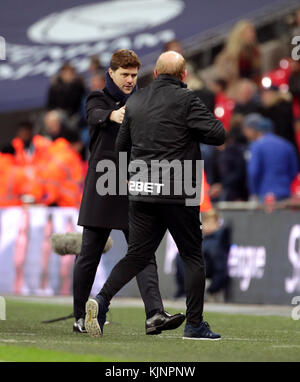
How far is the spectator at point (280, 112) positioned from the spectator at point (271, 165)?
20.0 inches

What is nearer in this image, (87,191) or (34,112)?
(87,191)

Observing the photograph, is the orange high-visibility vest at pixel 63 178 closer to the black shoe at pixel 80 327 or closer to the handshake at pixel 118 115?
the black shoe at pixel 80 327

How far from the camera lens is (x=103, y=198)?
9578 mm

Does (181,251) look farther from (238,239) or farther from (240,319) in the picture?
(238,239)

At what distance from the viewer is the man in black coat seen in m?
9.47

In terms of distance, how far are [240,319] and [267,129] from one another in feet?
15.1

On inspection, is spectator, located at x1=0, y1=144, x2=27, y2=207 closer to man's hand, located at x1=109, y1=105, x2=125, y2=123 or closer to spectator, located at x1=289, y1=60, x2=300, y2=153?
spectator, located at x1=289, y1=60, x2=300, y2=153

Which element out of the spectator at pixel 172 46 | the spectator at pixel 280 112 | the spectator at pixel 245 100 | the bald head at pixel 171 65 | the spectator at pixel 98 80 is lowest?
the bald head at pixel 171 65

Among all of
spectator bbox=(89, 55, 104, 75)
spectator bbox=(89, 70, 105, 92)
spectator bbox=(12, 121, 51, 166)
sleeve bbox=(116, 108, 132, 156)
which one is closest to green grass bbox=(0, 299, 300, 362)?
sleeve bbox=(116, 108, 132, 156)

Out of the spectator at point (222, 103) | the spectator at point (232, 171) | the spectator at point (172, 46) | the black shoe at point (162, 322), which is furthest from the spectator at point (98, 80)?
the black shoe at point (162, 322)

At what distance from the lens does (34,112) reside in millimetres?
21734

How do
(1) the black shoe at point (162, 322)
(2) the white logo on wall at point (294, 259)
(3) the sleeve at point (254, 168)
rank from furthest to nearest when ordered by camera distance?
(3) the sleeve at point (254, 168), (2) the white logo on wall at point (294, 259), (1) the black shoe at point (162, 322)

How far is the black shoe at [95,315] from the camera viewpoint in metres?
8.73

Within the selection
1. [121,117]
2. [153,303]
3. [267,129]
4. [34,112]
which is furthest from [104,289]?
[34,112]
